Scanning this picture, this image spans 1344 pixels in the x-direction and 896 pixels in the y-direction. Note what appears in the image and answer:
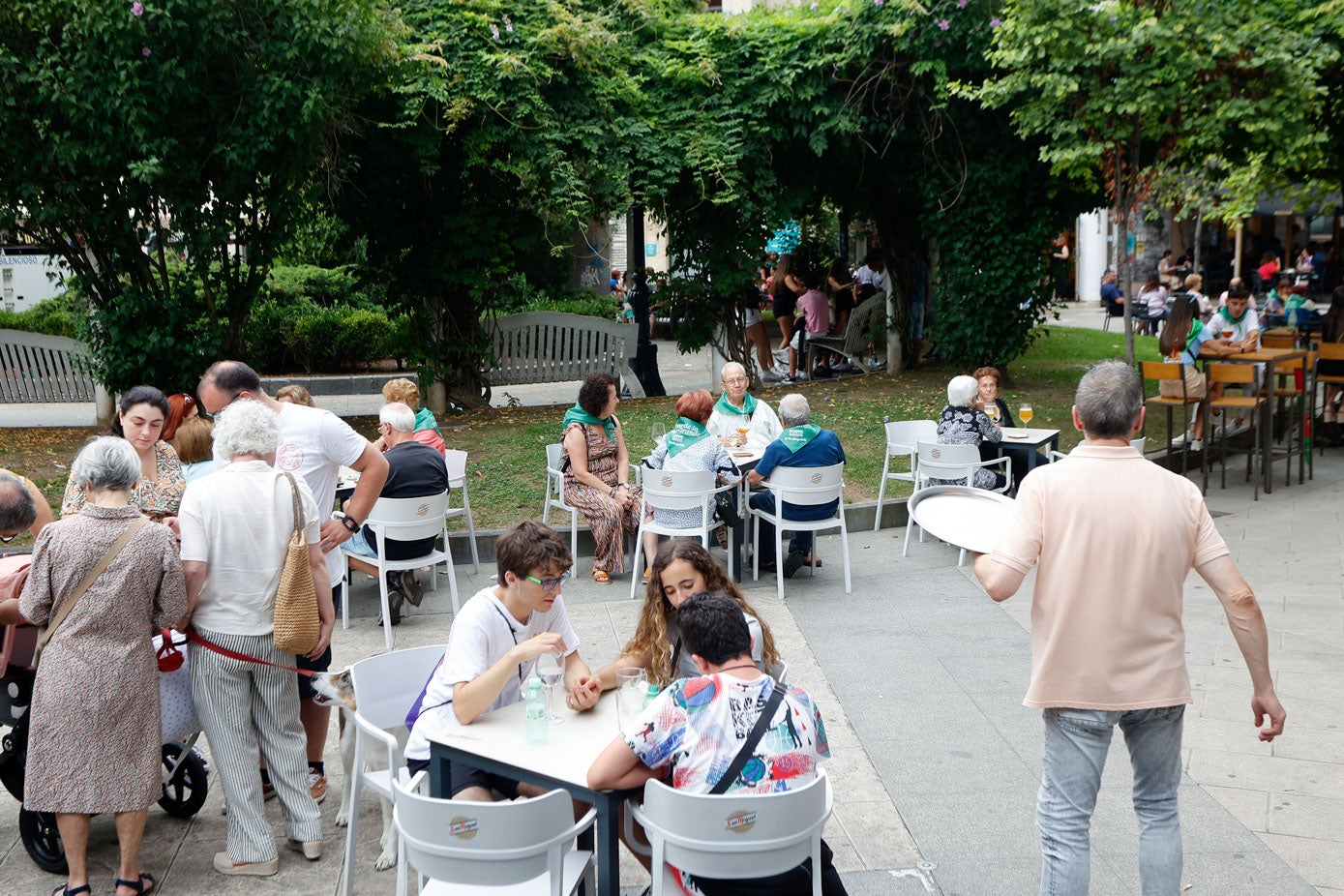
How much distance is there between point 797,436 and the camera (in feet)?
24.3

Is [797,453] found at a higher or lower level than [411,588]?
higher

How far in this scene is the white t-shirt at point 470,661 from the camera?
366cm

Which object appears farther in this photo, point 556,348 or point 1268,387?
point 556,348

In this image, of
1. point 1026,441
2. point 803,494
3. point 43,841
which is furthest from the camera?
point 1026,441

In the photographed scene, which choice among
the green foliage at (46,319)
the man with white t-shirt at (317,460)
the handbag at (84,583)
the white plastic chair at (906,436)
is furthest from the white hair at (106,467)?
the green foliage at (46,319)

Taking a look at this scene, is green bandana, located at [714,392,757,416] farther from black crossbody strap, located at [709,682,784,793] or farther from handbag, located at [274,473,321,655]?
black crossbody strap, located at [709,682,784,793]

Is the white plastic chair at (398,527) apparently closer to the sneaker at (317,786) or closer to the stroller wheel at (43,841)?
the sneaker at (317,786)

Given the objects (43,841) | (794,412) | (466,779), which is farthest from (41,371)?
(466,779)

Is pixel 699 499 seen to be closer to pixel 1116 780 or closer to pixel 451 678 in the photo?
pixel 1116 780

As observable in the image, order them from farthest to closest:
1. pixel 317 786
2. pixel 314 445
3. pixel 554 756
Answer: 1. pixel 314 445
2. pixel 317 786
3. pixel 554 756

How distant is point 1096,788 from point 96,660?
308cm

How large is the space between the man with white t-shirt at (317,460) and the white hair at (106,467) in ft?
2.85

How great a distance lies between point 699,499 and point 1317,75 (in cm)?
702

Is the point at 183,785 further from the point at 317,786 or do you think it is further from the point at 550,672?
the point at 550,672
